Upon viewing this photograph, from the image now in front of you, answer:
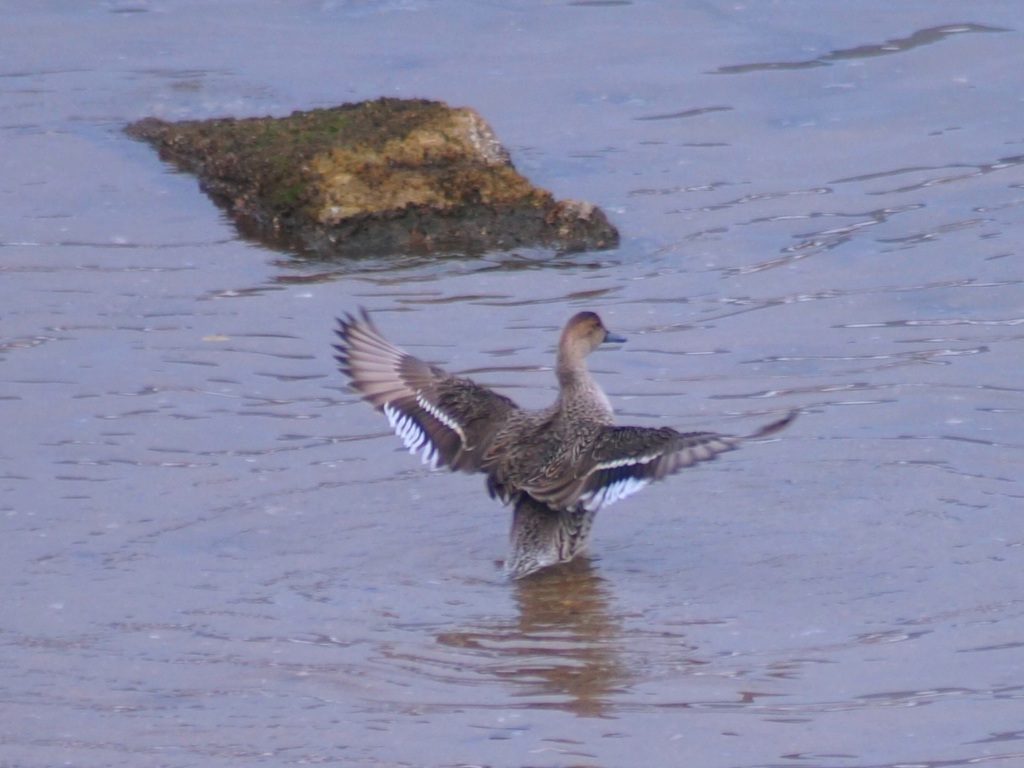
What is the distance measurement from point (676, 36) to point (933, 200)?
392cm

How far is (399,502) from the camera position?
22.6 feet

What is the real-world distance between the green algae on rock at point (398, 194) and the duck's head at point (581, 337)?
2.47 metres

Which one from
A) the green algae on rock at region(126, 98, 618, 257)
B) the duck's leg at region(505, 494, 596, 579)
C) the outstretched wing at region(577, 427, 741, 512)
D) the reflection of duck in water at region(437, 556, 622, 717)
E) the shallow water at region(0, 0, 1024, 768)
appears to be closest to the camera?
the shallow water at region(0, 0, 1024, 768)

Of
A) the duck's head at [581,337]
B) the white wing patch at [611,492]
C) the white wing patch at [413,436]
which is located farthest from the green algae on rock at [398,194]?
the white wing patch at [611,492]

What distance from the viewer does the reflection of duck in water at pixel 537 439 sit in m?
6.37

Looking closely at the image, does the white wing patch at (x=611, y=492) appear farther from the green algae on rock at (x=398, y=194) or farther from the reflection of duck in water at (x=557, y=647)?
the green algae on rock at (x=398, y=194)

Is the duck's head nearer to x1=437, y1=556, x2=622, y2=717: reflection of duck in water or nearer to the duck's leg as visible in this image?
the duck's leg

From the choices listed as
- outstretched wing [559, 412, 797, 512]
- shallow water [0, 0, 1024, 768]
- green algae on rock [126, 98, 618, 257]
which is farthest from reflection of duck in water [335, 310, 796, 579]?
green algae on rock [126, 98, 618, 257]

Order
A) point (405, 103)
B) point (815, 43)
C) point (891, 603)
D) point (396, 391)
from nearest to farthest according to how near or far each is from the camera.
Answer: point (891, 603) → point (396, 391) → point (405, 103) → point (815, 43)

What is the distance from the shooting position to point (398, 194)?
9.98 meters

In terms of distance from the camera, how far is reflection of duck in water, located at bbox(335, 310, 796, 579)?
6.37m

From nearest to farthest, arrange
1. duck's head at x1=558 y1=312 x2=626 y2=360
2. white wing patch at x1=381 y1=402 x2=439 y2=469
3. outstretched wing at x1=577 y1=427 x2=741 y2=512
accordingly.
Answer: outstretched wing at x1=577 y1=427 x2=741 y2=512, white wing patch at x1=381 y1=402 x2=439 y2=469, duck's head at x1=558 y1=312 x2=626 y2=360

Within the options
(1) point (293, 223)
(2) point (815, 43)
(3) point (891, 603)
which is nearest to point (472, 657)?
(3) point (891, 603)

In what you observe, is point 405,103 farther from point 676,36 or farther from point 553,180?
point 676,36
